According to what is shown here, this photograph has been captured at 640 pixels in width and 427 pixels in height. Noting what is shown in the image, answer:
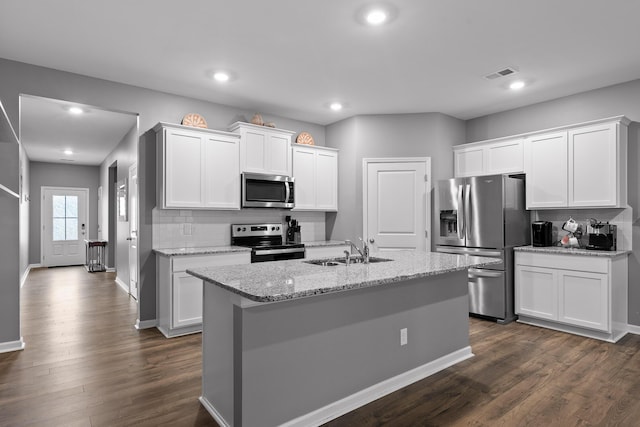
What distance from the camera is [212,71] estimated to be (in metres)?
3.73

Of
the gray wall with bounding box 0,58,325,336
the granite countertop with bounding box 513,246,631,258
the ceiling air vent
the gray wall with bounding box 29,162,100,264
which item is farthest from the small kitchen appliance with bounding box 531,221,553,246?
the gray wall with bounding box 29,162,100,264

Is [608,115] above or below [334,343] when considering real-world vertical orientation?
above

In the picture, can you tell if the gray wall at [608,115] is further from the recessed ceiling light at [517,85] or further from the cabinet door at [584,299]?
the recessed ceiling light at [517,85]

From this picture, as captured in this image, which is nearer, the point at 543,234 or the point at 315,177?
the point at 543,234

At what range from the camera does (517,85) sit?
4141mm

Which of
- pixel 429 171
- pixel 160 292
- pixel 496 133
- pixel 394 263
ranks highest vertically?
pixel 496 133

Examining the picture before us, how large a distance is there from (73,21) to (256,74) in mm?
1566

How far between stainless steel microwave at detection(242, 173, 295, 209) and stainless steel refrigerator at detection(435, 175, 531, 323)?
2077 millimetres

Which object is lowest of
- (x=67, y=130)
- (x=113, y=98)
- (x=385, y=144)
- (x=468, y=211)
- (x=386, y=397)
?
(x=386, y=397)

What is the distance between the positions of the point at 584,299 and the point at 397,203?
238 centimetres

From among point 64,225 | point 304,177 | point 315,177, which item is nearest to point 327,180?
point 315,177

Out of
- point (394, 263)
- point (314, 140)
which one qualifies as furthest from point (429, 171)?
point (394, 263)

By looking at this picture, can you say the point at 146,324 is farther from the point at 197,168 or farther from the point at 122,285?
the point at 122,285

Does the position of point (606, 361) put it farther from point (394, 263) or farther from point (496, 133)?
point (496, 133)
